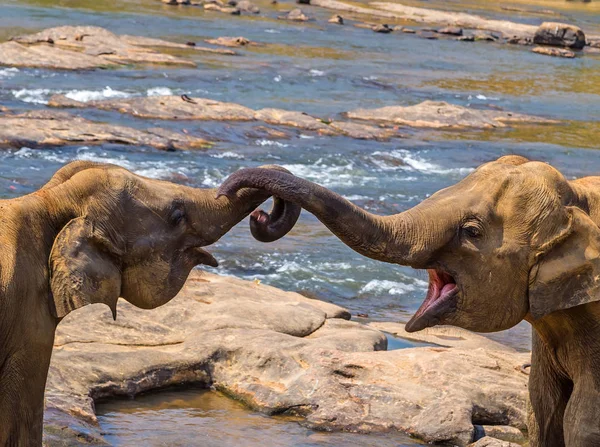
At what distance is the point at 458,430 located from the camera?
7.76 m

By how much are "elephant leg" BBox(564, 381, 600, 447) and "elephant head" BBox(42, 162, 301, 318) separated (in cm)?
154

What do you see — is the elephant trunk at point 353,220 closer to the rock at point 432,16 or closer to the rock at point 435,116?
the rock at point 435,116

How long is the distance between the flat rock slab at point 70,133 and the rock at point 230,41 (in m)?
14.4

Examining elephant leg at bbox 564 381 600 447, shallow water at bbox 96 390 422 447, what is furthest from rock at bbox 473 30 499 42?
elephant leg at bbox 564 381 600 447

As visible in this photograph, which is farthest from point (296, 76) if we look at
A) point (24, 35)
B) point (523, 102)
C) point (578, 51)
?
point (578, 51)

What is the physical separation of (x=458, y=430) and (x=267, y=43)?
2849cm

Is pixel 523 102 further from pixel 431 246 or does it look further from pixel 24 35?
pixel 431 246

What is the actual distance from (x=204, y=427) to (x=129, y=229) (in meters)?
2.37

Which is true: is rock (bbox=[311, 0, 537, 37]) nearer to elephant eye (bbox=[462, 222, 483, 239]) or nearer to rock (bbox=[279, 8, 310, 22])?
rock (bbox=[279, 8, 310, 22])

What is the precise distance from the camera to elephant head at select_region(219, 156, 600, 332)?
16.9 ft

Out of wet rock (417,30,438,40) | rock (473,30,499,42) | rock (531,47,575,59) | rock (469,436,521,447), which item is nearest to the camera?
rock (469,436,521,447)

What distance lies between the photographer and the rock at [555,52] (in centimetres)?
3966

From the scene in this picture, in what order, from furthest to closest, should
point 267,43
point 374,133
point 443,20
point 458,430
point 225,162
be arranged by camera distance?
1. point 443,20
2. point 267,43
3. point 374,133
4. point 225,162
5. point 458,430

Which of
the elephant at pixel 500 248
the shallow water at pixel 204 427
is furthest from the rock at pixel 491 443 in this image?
the elephant at pixel 500 248
